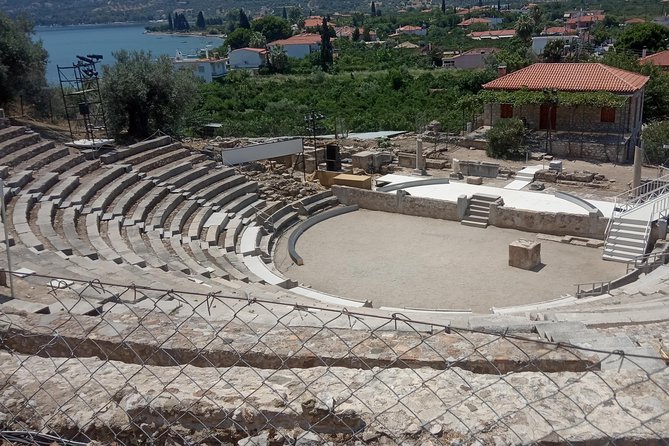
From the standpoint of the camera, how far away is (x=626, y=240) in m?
19.4

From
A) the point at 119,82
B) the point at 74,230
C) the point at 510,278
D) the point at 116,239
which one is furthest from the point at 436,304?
the point at 119,82

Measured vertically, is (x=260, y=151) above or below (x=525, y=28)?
below

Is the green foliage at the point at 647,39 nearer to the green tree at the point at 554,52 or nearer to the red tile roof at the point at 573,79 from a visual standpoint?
the green tree at the point at 554,52

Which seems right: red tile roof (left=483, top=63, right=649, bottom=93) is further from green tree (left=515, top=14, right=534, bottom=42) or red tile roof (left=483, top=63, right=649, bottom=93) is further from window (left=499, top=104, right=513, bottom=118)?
green tree (left=515, top=14, right=534, bottom=42)

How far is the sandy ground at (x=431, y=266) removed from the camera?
55.5 feet

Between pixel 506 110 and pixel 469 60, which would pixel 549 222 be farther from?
pixel 469 60

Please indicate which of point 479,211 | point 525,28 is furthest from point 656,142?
point 525,28

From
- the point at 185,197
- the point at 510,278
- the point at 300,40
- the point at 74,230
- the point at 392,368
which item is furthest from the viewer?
the point at 300,40

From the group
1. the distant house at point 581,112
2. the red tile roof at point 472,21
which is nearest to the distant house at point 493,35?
the red tile roof at point 472,21

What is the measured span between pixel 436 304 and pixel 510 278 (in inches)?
125

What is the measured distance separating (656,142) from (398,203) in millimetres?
12349

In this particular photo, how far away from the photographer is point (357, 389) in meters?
4.98

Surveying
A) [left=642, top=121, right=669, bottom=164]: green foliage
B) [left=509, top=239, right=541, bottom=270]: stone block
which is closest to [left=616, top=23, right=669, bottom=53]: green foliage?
[left=642, top=121, right=669, bottom=164]: green foliage

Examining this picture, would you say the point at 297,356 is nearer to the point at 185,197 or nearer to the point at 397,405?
the point at 397,405
